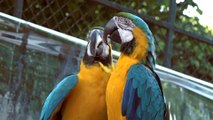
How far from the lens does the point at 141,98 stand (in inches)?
53.7

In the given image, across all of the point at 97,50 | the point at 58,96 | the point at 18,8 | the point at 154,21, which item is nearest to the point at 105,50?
the point at 97,50

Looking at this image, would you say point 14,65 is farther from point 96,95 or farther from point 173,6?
point 173,6

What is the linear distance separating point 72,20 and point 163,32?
17.2 inches

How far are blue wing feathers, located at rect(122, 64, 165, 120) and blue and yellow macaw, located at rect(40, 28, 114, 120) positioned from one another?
14 centimetres

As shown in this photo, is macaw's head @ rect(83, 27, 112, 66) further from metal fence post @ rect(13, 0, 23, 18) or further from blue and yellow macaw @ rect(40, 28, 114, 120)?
metal fence post @ rect(13, 0, 23, 18)

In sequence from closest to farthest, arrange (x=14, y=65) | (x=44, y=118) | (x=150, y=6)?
(x=44, y=118), (x=14, y=65), (x=150, y=6)

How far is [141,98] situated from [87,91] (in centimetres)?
19

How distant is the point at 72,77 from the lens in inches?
60.0

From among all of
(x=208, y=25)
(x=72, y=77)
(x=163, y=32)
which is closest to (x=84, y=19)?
(x=163, y=32)

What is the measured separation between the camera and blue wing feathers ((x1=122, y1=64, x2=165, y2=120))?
53.2 inches

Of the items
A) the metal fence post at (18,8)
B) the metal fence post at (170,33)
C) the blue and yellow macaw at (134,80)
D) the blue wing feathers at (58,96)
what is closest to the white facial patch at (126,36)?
the blue and yellow macaw at (134,80)

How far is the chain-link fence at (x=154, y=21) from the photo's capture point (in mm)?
2766

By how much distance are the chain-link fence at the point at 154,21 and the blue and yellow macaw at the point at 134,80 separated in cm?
117

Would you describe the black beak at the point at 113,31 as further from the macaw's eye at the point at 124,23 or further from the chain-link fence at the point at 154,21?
the chain-link fence at the point at 154,21
